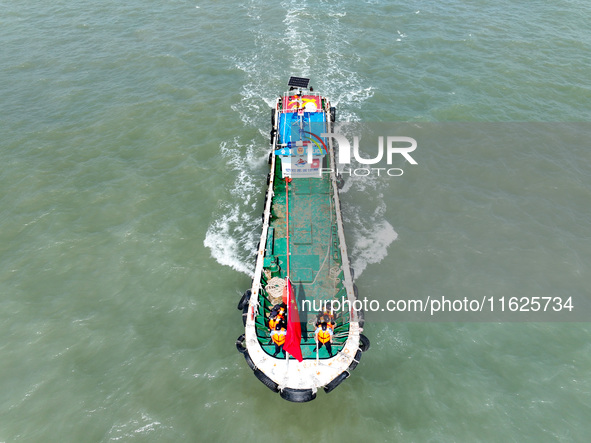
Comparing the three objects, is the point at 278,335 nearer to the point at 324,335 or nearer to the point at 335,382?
the point at 324,335

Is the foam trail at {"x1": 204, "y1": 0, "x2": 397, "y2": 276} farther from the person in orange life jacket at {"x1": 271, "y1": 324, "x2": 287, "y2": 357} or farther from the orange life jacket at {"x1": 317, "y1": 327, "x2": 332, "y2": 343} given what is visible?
the orange life jacket at {"x1": 317, "y1": 327, "x2": 332, "y2": 343}

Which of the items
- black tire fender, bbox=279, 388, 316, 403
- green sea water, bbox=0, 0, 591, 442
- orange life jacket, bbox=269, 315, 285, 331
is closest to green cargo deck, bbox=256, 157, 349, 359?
orange life jacket, bbox=269, 315, 285, 331

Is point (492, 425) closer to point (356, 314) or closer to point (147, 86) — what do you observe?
point (356, 314)

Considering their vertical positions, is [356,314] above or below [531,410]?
above

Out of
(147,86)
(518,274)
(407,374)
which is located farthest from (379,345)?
(147,86)

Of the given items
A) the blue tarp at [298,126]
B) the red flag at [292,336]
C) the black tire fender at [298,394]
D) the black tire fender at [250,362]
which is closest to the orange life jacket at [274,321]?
the red flag at [292,336]

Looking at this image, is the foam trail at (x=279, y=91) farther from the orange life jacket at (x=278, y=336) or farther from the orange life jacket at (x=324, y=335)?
the orange life jacket at (x=324, y=335)
